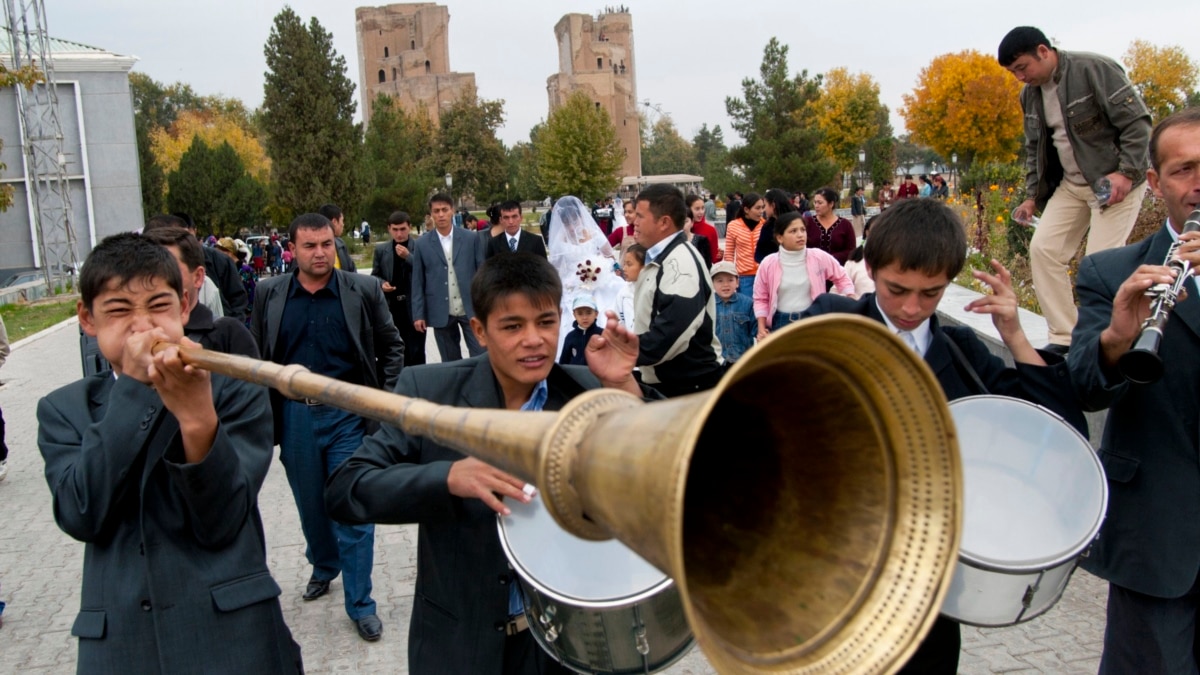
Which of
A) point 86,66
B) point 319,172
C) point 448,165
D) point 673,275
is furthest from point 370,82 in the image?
point 673,275

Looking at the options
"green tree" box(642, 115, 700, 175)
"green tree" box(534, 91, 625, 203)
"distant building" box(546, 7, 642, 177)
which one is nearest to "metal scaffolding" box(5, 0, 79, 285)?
"green tree" box(534, 91, 625, 203)

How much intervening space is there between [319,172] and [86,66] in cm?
1569

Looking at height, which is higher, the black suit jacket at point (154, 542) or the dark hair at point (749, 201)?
the dark hair at point (749, 201)

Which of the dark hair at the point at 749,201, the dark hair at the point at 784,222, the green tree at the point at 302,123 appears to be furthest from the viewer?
the green tree at the point at 302,123

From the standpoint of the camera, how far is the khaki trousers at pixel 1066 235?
5281 millimetres

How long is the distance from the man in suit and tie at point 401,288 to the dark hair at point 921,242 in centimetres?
700

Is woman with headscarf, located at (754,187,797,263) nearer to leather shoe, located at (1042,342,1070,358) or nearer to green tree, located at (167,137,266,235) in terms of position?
leather shoe, located at (1042,342,1070,358)

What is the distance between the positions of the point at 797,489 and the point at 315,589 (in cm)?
460

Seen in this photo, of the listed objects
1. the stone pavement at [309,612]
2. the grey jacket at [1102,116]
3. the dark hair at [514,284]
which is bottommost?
the stone pavement at [309,612]

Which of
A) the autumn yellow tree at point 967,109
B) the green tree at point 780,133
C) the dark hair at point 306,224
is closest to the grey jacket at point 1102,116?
the dark hair at point 306,224

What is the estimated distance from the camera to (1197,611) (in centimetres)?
261

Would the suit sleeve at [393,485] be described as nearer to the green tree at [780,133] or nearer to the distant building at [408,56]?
the green tree at [780,133]

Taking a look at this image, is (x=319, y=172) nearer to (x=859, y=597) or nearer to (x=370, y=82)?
(x=859, y=597)

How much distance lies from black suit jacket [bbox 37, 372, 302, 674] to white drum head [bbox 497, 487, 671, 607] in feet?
2.62
